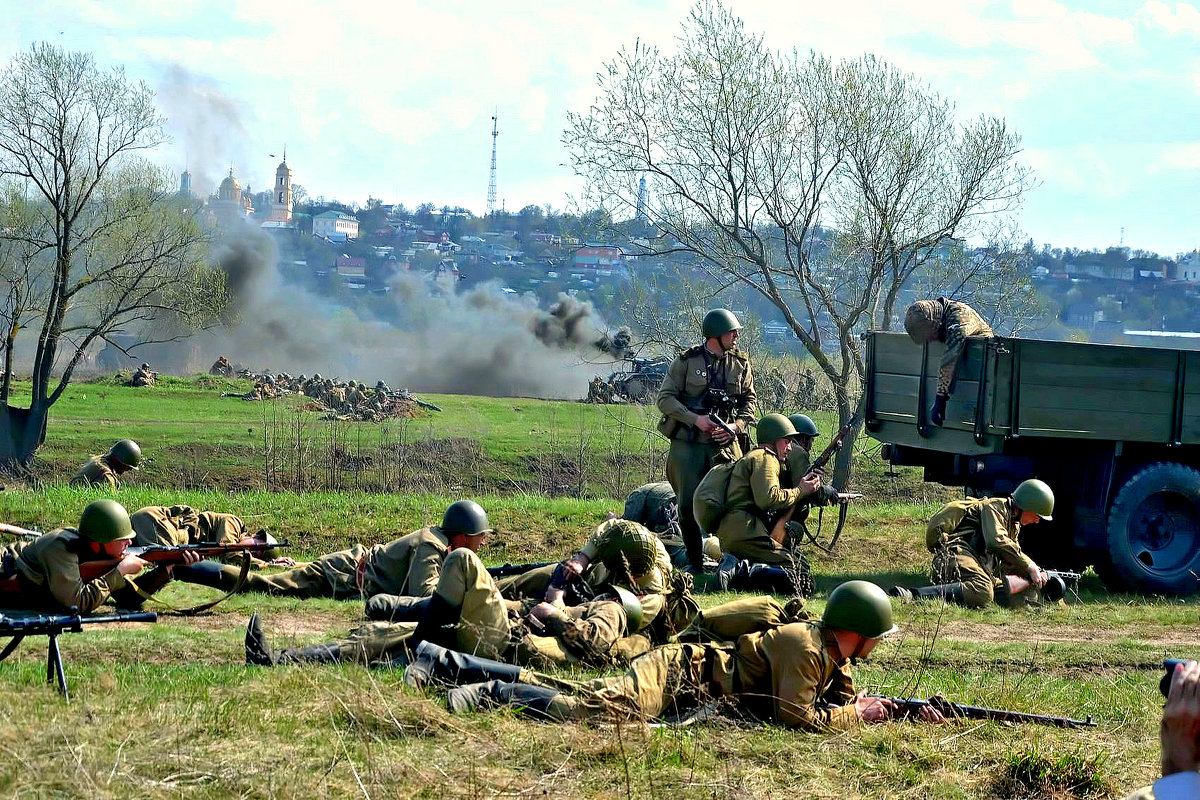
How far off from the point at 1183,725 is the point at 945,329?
A: 9.07 meters

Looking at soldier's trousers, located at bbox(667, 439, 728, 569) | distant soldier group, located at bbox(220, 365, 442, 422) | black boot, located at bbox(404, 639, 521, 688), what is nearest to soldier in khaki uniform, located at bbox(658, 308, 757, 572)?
soldier's trousers, located at bbox(667, 439, 728, 569)

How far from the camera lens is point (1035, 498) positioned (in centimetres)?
1080

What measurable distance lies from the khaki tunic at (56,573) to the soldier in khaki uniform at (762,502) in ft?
16.0

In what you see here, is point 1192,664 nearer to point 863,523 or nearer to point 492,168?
point 863,523

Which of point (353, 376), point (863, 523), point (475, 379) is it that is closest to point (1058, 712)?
point (863, 523)

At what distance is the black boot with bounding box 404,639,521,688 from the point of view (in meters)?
6.52

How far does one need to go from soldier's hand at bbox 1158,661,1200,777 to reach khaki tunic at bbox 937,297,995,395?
29.0 ft

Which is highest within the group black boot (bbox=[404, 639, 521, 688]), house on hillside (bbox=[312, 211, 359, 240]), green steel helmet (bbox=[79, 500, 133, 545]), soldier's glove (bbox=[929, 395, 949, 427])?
house on hillside (bbox=[312, 211, 359, 240])

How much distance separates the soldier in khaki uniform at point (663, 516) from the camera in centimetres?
1197

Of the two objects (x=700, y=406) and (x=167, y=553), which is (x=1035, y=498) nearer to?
(x=700, y=406)

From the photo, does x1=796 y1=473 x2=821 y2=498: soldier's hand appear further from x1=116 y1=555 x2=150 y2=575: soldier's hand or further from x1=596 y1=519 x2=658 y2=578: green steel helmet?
x1=116 y1=555 x2=150 y2=575: soldier's hand

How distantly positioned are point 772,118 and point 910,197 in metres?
2.43

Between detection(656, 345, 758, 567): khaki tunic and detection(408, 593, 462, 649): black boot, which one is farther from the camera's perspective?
detection(656, 345, 758, 567): khaki tunic

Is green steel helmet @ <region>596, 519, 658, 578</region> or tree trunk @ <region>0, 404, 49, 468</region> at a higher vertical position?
green steel helmet @ <region>596, 519, 658, 578</region>
